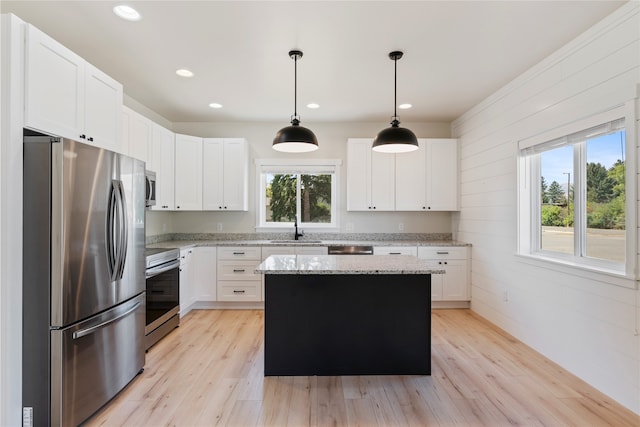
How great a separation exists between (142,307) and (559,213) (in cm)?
368

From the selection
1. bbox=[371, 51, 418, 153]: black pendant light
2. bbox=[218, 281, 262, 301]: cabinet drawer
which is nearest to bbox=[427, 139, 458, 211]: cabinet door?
bbox=[371, 51, 418, 153]: black pendant light

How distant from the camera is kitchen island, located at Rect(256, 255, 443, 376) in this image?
2.55 meters

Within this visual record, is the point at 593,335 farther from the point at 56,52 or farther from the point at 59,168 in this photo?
the point at 56,52

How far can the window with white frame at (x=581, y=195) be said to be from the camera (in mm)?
2270

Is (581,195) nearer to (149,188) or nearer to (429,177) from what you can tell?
(429,177)

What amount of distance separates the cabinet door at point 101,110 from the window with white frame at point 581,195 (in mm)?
3659

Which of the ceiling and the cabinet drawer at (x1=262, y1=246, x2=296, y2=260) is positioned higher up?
the ceiling

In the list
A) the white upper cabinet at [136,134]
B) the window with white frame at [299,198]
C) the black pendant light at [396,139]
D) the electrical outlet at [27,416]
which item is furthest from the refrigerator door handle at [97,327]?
the window with white frame at [299,198]

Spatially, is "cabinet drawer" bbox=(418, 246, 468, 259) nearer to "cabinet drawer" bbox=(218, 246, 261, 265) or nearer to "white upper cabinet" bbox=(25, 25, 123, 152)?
"cabinet drawer" bbox=(218, 246, 261, 265)

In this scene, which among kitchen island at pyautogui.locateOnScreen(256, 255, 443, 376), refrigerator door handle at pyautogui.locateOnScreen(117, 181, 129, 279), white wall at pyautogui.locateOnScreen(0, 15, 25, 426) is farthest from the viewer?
kitchen island at pyautogui.locateOnScreen(256, 255, 443, 376)

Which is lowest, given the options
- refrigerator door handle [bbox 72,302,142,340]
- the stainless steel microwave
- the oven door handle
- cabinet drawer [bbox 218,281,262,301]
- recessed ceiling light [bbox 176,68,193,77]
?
cabinet drawer [bbox 218,281,262,301]

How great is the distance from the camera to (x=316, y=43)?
8.52 ft

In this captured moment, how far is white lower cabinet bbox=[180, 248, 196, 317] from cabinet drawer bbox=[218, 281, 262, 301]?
0.35 meters

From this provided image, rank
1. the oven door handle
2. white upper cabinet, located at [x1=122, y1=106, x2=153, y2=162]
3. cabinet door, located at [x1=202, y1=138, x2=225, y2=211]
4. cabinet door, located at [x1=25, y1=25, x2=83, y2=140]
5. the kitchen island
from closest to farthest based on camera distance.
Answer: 1. cabinet door, located at [x1=25, y1=25, x2=83, y2=140]
2. the kitchen island
3. the oven door handle
4. white upper cabinet, located at [x1=122, y1=106, x2=153, y2=162]
5. cabinet door, located at [x1=202, y1=138, x2=225, y2=211]
